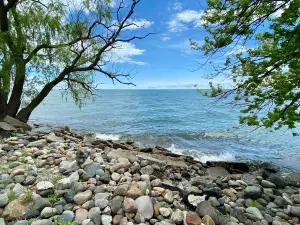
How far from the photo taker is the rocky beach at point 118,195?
320 cm

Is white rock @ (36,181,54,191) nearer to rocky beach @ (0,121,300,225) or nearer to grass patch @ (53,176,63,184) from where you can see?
rocky beach @ (0,121,300,225)

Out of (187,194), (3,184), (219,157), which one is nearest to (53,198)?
(3,184)

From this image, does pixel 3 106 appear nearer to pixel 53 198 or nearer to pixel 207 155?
pixel 53 198

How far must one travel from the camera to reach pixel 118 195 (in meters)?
3.62

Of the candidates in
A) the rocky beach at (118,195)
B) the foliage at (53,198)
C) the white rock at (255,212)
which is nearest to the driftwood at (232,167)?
the rocky beach at (118,195)

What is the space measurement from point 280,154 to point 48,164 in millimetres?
12358

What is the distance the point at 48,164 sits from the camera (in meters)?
4.92

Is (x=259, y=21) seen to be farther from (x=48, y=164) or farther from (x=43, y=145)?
(x=43, y=145)

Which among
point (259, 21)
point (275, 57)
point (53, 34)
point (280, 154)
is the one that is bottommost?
point (280, 154)

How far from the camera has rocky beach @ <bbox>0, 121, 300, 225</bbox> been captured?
320 cm

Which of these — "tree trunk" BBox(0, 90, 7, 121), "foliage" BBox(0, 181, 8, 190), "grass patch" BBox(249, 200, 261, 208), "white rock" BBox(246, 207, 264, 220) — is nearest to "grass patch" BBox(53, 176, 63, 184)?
"foliage" BBox(0, 181, 8, 190)

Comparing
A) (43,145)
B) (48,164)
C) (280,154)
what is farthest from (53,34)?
(280,154)

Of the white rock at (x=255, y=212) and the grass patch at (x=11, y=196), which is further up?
the grass patch at (x=11, y=196)

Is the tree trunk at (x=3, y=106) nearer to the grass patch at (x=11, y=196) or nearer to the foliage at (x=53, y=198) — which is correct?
the grass patch at (x=11, y=196)
